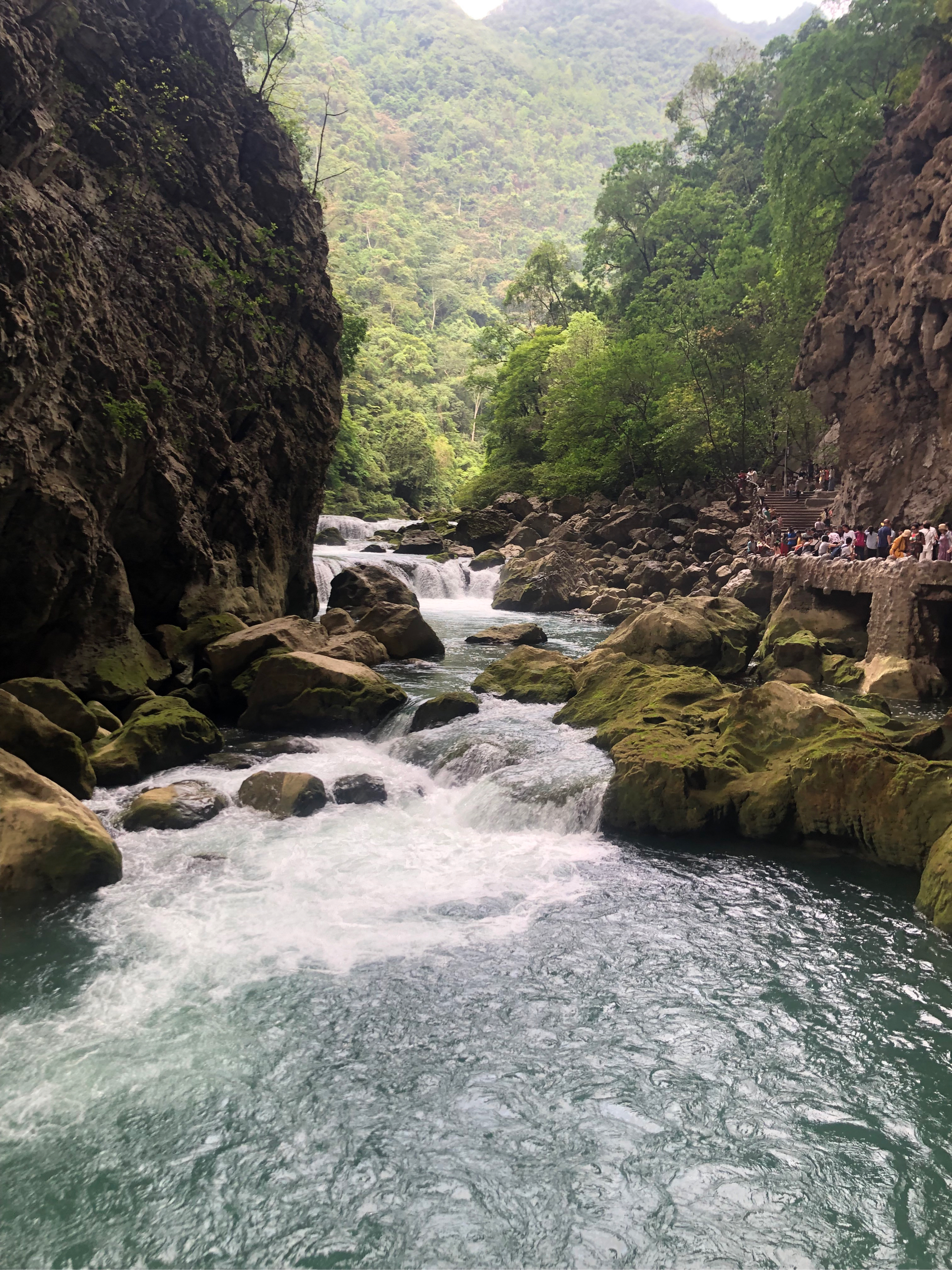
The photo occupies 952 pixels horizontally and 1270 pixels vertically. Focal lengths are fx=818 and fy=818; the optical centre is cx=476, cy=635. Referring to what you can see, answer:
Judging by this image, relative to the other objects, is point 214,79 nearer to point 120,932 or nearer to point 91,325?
point 91,325

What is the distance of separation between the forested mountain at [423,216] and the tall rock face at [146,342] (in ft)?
31.9

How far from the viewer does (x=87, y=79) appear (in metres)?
15.3

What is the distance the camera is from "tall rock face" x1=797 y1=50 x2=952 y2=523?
914 inches

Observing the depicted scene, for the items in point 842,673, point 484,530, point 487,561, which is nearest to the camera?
point 842,673

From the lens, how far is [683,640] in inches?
686

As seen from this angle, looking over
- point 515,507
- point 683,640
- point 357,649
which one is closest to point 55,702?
point 357,649

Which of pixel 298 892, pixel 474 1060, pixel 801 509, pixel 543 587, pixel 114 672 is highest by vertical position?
pixel 801 509

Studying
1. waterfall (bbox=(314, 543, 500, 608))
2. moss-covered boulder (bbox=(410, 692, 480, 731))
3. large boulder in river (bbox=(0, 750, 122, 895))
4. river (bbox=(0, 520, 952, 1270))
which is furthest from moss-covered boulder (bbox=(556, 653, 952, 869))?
waterfall (bbox=(314, 543, 500, 608))

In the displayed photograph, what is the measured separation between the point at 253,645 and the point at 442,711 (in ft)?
12.8

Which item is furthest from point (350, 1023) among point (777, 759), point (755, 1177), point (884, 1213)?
point (777, 759)

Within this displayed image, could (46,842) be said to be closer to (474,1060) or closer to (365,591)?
(474,1060)

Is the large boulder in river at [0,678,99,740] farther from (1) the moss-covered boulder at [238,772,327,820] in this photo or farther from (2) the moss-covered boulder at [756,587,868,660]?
(2) the moss-covered boulder at [756,587,868,660]

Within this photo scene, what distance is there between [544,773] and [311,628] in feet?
23.4

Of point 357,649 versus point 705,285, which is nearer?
point 357,649
